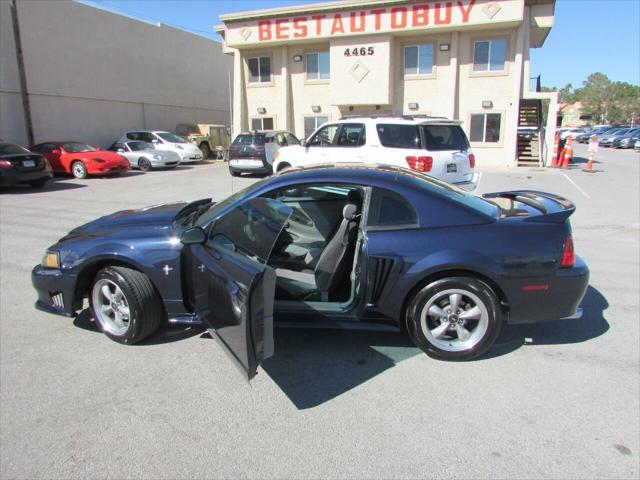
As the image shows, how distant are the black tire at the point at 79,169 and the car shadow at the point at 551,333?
16.8m

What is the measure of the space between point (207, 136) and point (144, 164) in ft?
22.4

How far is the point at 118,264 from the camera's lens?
3846 mm

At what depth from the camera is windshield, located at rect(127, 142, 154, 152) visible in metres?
20.0

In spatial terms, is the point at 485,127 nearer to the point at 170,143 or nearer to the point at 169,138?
the point at 170,143

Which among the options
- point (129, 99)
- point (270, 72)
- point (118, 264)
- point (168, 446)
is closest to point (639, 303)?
point (168, 446)

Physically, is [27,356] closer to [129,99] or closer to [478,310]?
[478,310]

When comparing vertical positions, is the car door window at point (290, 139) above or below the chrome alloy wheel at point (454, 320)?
above

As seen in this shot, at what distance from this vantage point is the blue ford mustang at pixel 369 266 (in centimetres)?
343

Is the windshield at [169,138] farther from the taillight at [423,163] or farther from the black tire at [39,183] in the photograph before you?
the taillight at [423,163]

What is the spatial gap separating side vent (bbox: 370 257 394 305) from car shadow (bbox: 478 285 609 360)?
976mm

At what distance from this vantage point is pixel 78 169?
56.1 ft

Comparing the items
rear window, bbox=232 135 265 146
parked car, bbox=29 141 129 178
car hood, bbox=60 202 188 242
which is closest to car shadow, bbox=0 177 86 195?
parked car, bbox=29 141 129 178

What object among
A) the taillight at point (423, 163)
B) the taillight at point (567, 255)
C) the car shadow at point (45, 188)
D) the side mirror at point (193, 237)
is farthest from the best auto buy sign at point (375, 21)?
the side mirror at point (193, 237)

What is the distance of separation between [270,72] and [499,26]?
35.8 feet
